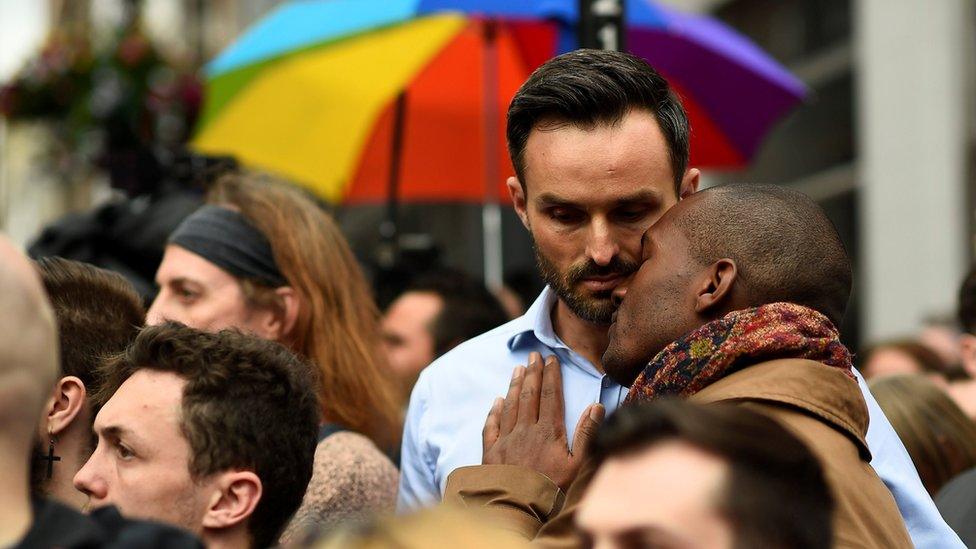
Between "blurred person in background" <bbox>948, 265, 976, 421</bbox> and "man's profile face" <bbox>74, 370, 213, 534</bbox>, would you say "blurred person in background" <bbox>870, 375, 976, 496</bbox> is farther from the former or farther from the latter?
"man's profile face" <bbox>74, 370, 213, 534</bbox>

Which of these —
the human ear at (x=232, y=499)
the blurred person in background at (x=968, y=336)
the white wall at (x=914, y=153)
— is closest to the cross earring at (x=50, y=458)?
the human ear at (x=232, y=499)

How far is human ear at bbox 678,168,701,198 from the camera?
3736 mm

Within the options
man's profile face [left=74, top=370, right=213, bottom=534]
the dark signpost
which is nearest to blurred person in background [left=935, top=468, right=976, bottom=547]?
the dark signpost

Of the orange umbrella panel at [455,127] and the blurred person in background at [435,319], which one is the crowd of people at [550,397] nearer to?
the blurred person in background at [435,319]

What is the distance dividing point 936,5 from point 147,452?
25.6 feet

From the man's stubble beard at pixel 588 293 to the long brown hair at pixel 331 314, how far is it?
130 cm

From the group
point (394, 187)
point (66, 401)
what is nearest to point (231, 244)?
point (66, 401)

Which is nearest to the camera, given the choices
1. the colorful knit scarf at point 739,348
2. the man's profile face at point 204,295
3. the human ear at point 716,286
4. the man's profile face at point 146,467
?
the colorful knit scarf at point 739,348

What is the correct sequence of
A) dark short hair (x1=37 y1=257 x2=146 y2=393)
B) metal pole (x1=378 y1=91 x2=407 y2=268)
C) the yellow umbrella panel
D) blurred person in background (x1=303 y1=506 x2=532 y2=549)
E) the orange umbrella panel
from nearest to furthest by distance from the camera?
blurred person in background (x1=303 y1=506 x2=532 y2=549), dark short hair (x1=37 y1=257 x2=146 y2=393), the yellow umbrella panel, the orange umbrella panel, metal pole (x1=378 y1=91 x2=407 y2=268)

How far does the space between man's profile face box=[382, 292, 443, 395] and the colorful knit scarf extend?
4339mm

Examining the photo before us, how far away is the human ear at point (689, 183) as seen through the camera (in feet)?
12.3

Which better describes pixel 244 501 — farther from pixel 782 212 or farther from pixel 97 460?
pixel 782 212

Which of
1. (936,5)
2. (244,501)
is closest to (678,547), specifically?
(244,501)

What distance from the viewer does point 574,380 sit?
3734 mm
